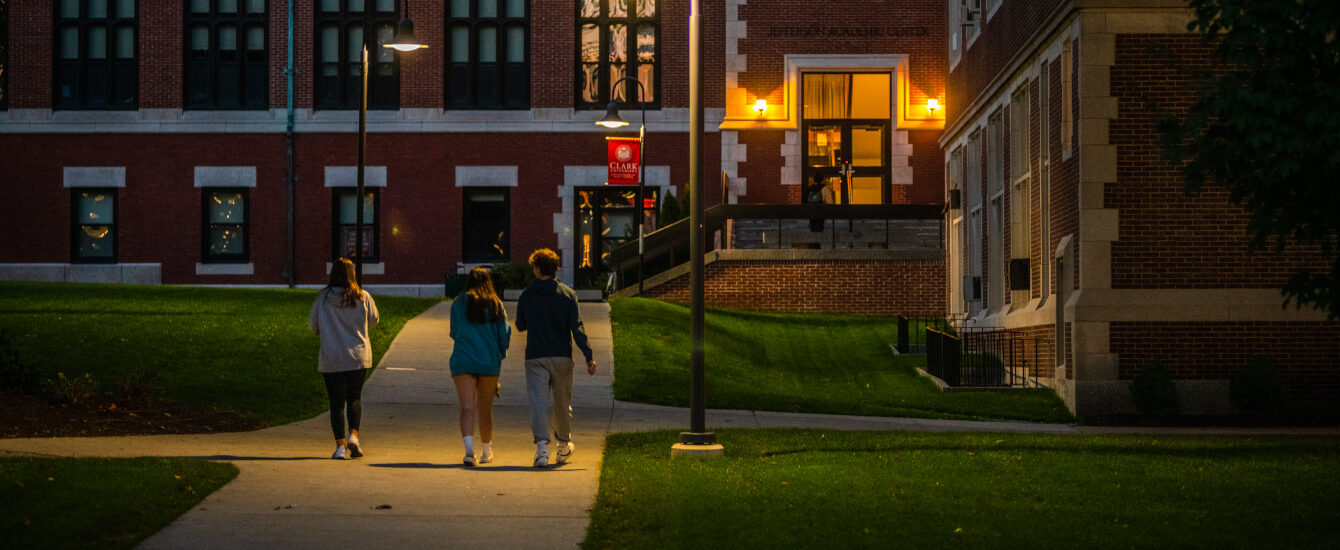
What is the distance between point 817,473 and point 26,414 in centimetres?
815

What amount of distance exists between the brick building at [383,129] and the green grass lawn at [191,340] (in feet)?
29.0

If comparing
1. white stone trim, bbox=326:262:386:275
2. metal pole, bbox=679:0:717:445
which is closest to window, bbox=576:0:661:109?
white stone trim, bbox=326:262:386:275

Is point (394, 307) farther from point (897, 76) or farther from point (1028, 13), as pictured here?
point (897, 76)

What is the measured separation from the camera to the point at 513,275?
33.4 m

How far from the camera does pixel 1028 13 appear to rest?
22422mm

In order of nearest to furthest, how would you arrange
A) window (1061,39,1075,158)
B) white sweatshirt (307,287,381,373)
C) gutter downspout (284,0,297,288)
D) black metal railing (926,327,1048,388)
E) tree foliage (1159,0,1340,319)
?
tree foliage (1159,0,1340,319) → white sweatshirt (307,287,381,373) → window (1061,39,1075,158) → black metal railing (926,327,1048,388) → gutter downspout (284,0,297,288)

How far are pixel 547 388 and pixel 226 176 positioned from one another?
2711 cm

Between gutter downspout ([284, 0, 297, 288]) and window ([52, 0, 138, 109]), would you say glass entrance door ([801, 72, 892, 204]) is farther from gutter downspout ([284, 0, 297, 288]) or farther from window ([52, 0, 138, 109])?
window ([52, 0, 138, 109])

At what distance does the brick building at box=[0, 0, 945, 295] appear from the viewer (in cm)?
3703

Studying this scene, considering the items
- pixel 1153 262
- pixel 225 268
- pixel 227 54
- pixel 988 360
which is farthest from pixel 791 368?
pixel 227 54

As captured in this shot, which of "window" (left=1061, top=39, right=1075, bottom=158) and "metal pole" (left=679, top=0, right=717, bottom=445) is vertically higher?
"window" (left=1061, top=39, right=1075, bottom=158)

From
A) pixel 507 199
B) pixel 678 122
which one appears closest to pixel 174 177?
pixel 507 199

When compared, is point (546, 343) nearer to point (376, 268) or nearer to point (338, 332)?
point (338, 332)

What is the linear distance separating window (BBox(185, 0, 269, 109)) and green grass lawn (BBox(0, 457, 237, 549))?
27.2 meters
